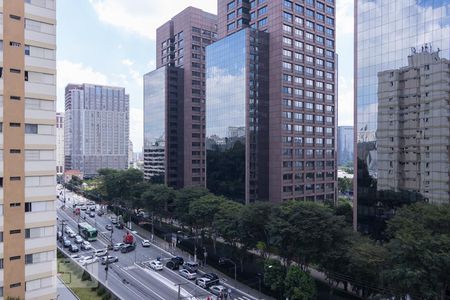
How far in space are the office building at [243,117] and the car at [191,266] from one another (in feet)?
84.6

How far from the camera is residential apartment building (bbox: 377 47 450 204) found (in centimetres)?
4672

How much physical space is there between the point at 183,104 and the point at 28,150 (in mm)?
86002

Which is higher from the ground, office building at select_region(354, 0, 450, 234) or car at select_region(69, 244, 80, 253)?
office building at select_region(354, 0, 450, 234)

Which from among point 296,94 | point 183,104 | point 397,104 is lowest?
point 397,104

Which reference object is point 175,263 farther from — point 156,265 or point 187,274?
point 187,274

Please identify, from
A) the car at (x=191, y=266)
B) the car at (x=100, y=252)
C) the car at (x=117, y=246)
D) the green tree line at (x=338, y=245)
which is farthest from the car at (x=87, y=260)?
the green tree line at (x=338, y=245)

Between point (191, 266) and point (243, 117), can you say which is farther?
point (243, 117)

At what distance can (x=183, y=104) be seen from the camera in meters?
114

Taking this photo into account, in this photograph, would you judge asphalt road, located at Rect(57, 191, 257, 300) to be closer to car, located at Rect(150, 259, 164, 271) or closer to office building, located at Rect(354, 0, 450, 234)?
car, located at Rect(150, 259, 164, 271)

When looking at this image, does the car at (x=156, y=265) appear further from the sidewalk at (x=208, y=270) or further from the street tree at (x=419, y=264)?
the street tree at (x=419, y=264)

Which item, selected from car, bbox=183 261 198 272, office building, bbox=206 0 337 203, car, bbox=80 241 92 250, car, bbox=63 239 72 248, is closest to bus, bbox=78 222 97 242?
car, bbox=80 241 92 250

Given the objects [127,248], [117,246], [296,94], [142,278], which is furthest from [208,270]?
[296,94]

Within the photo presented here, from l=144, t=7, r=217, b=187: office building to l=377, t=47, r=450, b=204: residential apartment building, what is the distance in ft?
206

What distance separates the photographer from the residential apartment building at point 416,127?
46719mm
